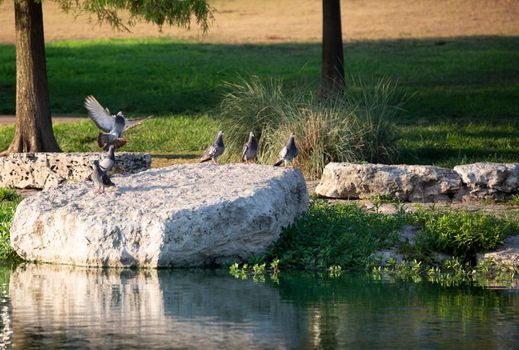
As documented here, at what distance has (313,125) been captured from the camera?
16172 millimetres

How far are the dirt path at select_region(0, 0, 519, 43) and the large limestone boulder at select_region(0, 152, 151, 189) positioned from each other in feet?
75.4

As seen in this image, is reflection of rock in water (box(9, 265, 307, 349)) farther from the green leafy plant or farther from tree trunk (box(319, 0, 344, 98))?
tree trunk (box(319, 0, 344, 98))

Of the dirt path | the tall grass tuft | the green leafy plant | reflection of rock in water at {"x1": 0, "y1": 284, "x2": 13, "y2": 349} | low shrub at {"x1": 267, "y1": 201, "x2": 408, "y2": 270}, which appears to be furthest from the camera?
the dirt path

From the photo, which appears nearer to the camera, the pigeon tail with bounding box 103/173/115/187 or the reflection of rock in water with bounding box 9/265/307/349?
the reflection of rock in water with bounding box 9/265/307/349

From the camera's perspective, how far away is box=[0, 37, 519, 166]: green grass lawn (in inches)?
787

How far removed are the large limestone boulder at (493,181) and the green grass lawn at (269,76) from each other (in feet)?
10.1

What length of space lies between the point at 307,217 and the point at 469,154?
677 centimetres

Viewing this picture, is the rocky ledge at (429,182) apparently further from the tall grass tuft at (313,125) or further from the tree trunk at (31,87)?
the tree trunk at (31,87)

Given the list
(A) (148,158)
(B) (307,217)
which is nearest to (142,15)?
(A) (148,158)

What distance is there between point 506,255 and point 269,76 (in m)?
17.7

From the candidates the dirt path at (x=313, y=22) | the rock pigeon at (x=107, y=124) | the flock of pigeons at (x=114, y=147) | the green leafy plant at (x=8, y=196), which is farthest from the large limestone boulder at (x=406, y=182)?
the dirt path at (x=313, y=22)

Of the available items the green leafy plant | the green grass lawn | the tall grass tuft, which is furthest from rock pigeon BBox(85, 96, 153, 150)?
the green grass lawn

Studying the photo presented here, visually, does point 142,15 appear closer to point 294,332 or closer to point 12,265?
point 12,265

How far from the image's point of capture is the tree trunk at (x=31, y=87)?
18.0 meters
